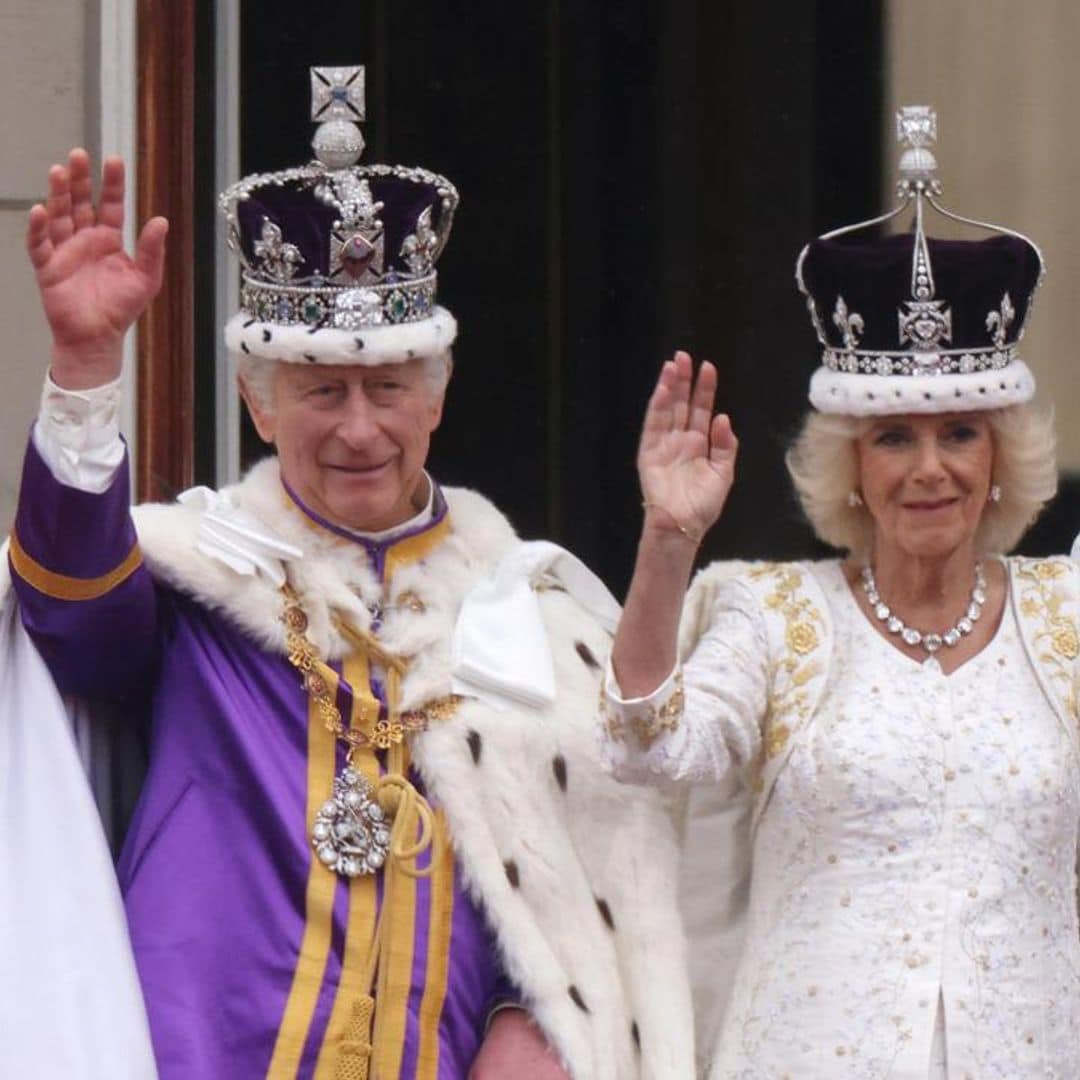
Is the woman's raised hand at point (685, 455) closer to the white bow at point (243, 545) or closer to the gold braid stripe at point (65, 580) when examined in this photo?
the white bow at point (243, 545)

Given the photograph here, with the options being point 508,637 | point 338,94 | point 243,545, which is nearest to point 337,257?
point 338,94

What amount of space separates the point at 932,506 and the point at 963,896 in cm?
49

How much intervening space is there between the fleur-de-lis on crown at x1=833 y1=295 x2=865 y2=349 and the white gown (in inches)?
16.5

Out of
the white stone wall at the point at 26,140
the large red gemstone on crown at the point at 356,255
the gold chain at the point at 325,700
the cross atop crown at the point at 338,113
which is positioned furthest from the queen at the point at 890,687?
the white stone wall at the point at 26,140

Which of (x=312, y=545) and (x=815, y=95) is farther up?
(x=815, y=95)

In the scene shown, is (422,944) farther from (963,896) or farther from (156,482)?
(156,482)

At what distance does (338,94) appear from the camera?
181 inches

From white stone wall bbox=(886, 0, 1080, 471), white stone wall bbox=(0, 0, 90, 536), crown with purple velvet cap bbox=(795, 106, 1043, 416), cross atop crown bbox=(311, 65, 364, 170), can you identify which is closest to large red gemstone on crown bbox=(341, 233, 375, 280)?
cross atop crown bbox=(311, 65, 364, 170)

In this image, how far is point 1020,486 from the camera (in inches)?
177

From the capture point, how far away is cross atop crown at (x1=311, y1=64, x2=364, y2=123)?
461 cm

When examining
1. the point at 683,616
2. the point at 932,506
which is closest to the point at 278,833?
the point at 683,616

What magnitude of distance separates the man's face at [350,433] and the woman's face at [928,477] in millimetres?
581

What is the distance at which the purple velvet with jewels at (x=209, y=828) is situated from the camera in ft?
14.1

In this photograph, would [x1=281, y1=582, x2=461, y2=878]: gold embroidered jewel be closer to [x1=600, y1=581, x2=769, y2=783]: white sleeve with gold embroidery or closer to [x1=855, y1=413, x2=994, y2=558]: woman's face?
[x1=600, y1=581, x2=769, y2=783]: white sleeve with gold embroidery
